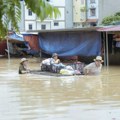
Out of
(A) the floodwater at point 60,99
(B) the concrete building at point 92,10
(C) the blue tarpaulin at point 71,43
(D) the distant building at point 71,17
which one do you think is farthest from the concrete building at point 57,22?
(A) the floodwater at point 60,99

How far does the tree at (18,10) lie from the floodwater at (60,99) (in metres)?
3.94

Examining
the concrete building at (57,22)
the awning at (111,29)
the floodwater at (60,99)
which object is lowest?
the floodwater at (60,99)

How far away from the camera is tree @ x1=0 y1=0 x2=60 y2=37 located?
16.8ft

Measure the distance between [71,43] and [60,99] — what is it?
1818 centimetres

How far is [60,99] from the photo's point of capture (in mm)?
11789

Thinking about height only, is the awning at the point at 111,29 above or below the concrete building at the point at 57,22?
below

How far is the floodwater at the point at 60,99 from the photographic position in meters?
9.30

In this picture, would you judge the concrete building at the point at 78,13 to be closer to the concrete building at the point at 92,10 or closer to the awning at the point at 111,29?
the concrete building at the point at 92,10

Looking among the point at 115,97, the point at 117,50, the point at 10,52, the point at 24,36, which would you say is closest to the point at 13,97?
the point at 115,97

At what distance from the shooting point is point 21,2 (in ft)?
17.2

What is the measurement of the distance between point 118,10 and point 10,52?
1128cm

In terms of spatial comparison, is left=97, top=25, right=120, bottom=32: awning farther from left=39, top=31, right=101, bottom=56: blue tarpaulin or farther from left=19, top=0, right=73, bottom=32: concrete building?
left=19, top=0, right=73, bottom=32: concrete building

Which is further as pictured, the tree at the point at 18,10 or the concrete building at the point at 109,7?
the concrete building at the point at 109,7

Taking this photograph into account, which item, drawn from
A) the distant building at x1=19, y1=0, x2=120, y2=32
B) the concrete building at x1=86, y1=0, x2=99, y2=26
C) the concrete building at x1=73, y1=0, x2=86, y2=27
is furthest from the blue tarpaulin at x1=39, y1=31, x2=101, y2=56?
the concrete building at x1=86, y1=0, x2=99, y2=26
